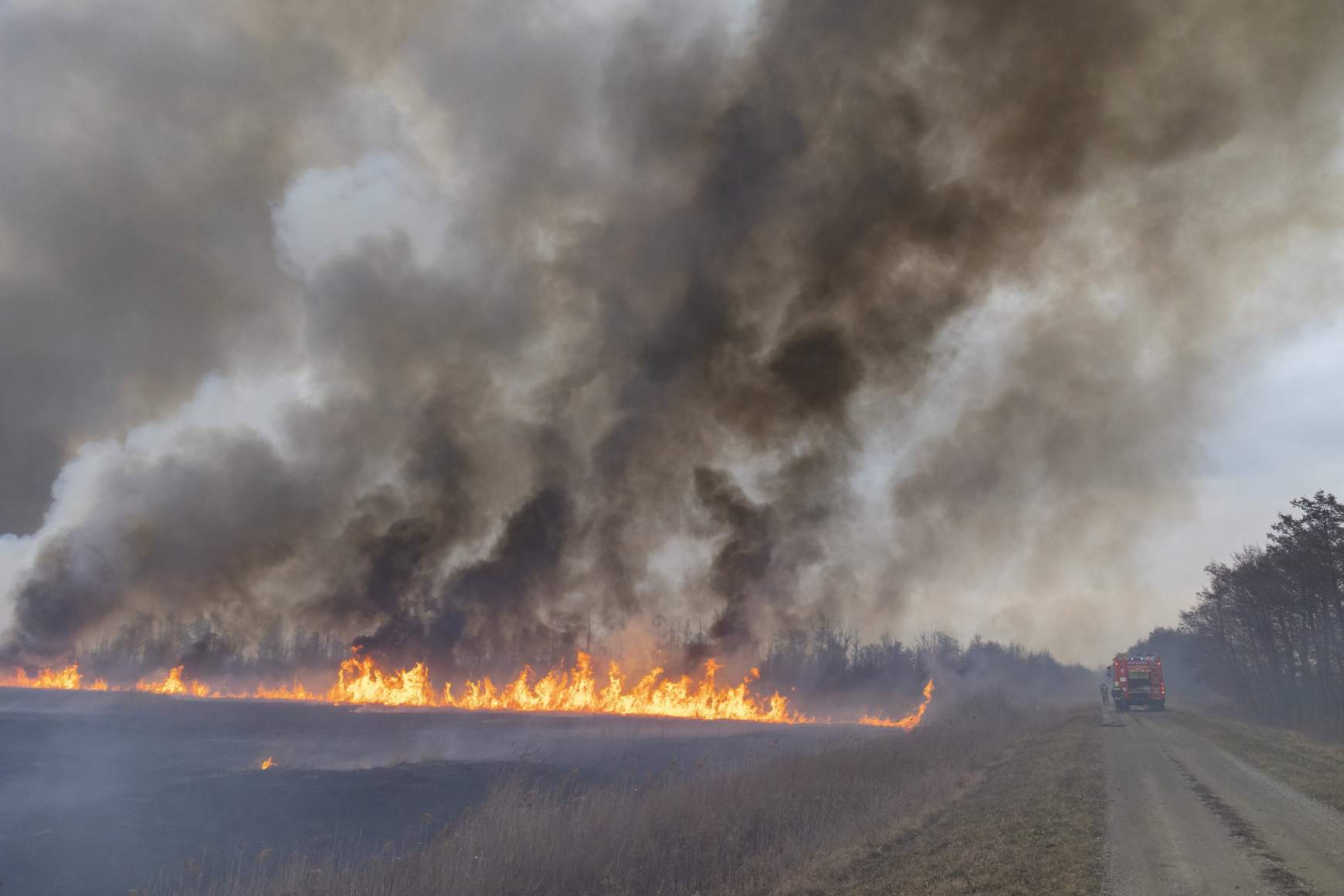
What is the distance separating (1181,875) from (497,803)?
566 inches

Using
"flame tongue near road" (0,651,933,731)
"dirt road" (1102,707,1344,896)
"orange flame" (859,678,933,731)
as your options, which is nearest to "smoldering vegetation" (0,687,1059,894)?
"dirt road" (1102,707,1344,896)

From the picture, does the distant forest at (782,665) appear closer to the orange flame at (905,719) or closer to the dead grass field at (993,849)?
the orange flame at (905,719)

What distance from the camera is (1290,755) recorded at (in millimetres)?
29609

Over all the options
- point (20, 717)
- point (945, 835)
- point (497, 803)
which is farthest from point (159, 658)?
point (945, 835)

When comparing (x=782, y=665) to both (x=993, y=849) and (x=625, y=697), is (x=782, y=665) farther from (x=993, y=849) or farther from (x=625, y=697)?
(x=993, y=849)

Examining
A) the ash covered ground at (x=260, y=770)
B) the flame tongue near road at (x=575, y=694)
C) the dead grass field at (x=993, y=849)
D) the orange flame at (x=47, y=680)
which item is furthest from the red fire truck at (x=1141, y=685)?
the orange flame at (x=47, y=680)

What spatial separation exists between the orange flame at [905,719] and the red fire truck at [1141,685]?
53.0 ft

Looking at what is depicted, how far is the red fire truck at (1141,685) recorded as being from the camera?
220 feet

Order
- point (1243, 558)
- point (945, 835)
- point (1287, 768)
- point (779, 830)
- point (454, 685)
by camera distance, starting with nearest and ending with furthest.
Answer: point (945, 835)
point (779, 830)
point (1287, 768)
point (1243, 558)
point (454, 685)

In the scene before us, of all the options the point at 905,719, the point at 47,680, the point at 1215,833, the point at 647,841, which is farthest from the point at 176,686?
the point at 1215,833

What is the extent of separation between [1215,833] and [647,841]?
12.1m

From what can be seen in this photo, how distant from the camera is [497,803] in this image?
60.8ft

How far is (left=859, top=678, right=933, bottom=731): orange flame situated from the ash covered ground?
6406 mm

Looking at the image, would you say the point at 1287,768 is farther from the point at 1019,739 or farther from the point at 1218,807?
the point at 1019,739
